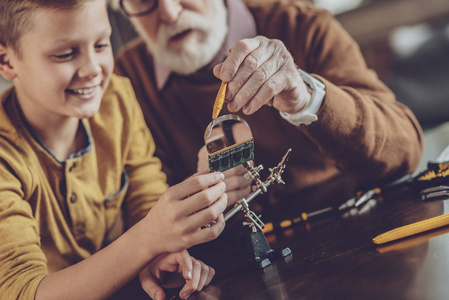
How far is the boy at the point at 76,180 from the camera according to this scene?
Result: 76 cm

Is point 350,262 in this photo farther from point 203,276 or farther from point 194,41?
point 194,41

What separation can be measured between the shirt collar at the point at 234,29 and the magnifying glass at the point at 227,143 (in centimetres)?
76

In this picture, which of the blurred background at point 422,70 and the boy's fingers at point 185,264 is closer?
the boy's fingers at point 185,264

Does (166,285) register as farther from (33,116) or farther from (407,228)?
(33,116)

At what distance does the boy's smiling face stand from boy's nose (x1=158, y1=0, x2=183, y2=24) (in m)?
0.35

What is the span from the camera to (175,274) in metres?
0.84

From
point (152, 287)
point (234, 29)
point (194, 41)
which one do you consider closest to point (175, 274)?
point (152, 287)

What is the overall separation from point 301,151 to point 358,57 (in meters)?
0.35

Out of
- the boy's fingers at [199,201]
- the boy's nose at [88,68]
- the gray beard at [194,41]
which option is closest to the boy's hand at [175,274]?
the boy's fingers at [199,201]

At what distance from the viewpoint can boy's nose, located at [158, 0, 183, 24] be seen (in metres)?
1.32

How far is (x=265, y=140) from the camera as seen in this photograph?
145cm

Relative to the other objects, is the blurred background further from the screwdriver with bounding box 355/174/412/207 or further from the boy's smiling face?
the boy's smiling face

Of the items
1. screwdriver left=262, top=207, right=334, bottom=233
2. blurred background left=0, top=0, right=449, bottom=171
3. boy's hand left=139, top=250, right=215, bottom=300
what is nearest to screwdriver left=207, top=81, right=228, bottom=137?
boy's hand left=139, top=250, right=215, bottom=300

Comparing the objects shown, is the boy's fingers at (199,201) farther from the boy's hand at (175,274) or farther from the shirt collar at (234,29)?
the shirt collar at (234,29)
